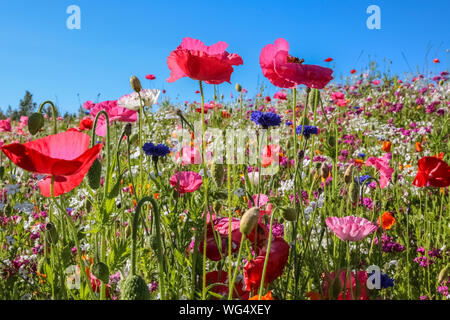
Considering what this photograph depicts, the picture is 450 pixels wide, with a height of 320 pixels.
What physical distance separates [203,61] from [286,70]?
0.21 m

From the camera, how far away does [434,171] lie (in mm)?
1151

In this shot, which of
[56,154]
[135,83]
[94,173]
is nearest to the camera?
[56,154]

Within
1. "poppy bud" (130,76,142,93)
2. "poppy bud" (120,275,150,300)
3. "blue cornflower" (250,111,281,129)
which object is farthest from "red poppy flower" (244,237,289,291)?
"poppy bud" (130,76,142,93)

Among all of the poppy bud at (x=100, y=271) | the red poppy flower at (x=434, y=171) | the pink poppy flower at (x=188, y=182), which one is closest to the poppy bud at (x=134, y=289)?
the poppy bud at (x=100, y=271)

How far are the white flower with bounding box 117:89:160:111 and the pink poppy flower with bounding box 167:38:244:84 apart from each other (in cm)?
43

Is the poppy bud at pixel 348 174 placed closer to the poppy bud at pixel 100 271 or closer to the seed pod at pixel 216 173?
the seed pod at pixel 216 173

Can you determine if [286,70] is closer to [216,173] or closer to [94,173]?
[216,173]

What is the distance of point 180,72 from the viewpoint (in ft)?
2.86

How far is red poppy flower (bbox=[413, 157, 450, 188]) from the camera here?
1142mm

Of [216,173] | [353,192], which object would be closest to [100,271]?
[216,173]

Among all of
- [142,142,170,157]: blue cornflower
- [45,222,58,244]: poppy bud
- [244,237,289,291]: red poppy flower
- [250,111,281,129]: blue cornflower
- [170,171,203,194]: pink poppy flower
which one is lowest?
[244,237,289,291]: red poppy flower

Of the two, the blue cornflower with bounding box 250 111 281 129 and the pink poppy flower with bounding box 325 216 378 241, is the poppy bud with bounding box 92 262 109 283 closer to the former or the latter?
the pink poppy flower with bounding box 325 216 378 241

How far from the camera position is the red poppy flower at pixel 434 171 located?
1142 mm

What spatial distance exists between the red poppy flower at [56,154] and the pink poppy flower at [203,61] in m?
0.29
